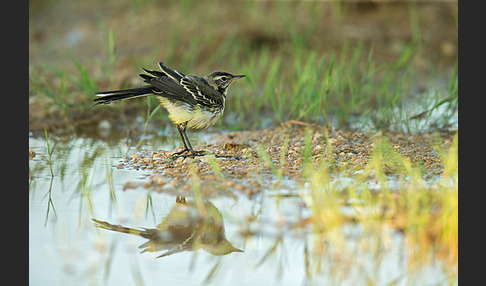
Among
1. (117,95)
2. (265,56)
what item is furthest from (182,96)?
(265,56)

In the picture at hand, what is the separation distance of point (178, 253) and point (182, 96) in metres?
2.69

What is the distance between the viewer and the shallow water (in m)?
4.32

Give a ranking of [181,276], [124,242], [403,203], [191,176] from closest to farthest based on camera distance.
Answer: [181,276], [124,242], [403,203], [191,176]

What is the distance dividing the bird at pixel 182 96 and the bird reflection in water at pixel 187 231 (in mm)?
1526

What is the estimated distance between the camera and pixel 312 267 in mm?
4496

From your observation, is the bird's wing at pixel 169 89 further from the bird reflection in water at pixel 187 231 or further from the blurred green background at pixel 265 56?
the blurred green background at pixel 265 56

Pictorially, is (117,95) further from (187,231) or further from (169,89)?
(187,231)

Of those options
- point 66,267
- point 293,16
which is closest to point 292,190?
point 66,267

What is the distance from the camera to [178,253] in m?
4.72

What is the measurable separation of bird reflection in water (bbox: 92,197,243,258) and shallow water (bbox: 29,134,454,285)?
0.06 meters

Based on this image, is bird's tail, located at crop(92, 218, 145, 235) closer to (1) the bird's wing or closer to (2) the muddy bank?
(2) the muddy bank

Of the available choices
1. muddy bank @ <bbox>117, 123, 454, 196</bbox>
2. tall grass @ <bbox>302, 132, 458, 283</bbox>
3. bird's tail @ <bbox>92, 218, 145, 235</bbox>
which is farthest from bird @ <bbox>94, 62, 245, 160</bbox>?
bird's tail @ <bbox>92, 218, 145, 235</bbox>

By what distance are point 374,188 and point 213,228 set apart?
1724 mm

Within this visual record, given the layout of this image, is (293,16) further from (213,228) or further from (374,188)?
(213,228)
